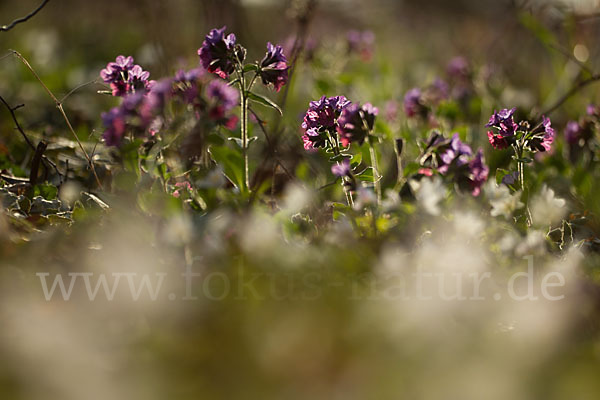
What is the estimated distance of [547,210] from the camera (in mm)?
1511

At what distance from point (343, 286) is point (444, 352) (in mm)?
245

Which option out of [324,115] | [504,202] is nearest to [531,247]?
[504,202]

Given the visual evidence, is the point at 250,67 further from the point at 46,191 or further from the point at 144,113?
the point at 46,191

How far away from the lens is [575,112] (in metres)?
2.84

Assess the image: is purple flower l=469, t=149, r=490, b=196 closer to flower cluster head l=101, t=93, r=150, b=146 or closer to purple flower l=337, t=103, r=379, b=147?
purple flower l=337, t=103, r=379, b=147

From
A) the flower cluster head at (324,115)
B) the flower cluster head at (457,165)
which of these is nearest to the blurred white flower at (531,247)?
the flower cluster head at (457,165)

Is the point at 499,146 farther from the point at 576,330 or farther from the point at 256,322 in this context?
the point at 256,322

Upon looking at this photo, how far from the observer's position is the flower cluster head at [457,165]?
1.70 metres

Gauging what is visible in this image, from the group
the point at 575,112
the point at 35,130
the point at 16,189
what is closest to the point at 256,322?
the point at 16,189

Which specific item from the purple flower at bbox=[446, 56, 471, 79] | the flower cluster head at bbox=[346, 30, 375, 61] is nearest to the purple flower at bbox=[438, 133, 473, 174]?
the purple flower at bbox=[446, 56, 471, 79]

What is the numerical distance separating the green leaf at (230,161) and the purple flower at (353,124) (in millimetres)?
279

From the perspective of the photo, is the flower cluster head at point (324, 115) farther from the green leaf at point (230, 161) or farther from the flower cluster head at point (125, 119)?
the flower cluster head at point (125, 119)

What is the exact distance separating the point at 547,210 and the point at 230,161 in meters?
0.83

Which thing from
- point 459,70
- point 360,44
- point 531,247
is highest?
point 360,44
